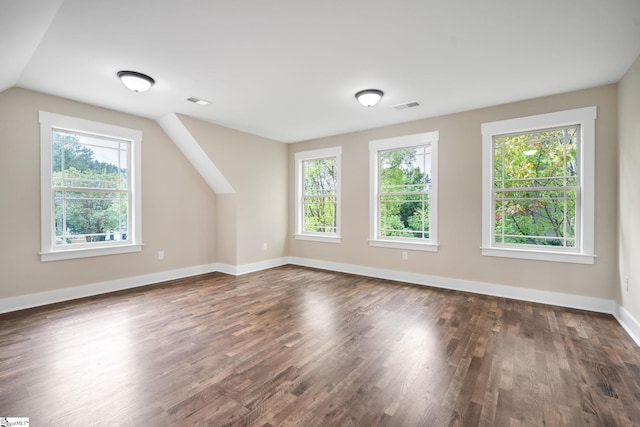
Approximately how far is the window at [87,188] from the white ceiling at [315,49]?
49 centimetres

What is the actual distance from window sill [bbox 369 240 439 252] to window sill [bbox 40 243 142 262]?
12.4 feet

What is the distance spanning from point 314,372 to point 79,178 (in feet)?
13.2

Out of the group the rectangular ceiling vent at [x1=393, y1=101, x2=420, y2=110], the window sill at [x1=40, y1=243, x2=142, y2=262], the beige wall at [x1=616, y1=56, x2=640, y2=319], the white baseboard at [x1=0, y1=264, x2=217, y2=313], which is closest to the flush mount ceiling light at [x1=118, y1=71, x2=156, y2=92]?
the window sill at [x1=40, y1=243, x2=142, y2=262]

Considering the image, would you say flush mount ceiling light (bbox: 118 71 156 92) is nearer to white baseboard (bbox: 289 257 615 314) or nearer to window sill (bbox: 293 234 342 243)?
window sill (bbox: 293 234 342 243)

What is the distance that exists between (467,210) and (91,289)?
533cm

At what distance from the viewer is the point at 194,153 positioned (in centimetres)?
494

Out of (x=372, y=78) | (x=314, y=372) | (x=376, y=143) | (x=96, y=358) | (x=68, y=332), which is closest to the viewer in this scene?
(x=314, y=372)

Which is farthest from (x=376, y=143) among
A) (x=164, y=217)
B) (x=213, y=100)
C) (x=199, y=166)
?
(x=164, y=217)

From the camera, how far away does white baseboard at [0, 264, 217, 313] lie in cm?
346

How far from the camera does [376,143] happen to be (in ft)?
16.9

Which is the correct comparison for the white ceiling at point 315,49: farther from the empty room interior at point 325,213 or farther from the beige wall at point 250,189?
the beige wall at point 250,189

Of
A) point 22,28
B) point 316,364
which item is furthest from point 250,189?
point 316,364

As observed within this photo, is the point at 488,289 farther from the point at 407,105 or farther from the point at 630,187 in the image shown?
the point at 407,105

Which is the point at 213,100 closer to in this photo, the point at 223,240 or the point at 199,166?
the point at 199,166
